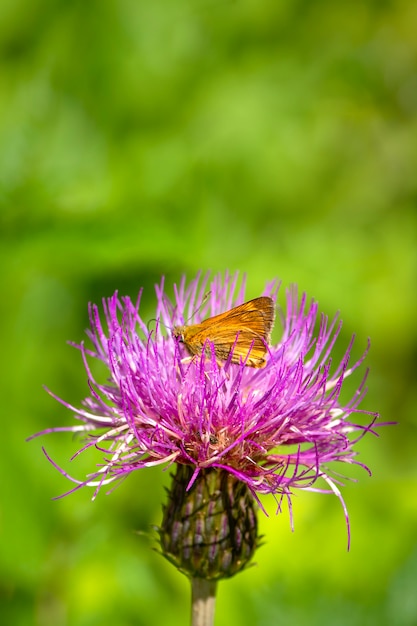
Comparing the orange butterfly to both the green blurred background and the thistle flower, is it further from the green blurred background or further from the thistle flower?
the green blurred background

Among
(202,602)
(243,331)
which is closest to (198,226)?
(243,331)

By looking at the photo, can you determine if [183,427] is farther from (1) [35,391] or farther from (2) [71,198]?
(2) [71,198]

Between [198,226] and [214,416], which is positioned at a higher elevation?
[198,226]

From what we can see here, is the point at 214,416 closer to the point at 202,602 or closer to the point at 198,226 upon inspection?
the point at 202,602

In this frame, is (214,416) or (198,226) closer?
(214,416)

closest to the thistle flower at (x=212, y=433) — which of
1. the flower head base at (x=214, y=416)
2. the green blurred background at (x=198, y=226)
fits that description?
the flower head base at (x=214, y=416)

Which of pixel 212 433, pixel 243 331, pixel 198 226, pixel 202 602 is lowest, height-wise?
pixel 202 602

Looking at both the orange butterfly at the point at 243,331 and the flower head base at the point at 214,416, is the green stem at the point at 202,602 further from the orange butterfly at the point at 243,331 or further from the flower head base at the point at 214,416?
the orange butterfly at the point at 243,331
